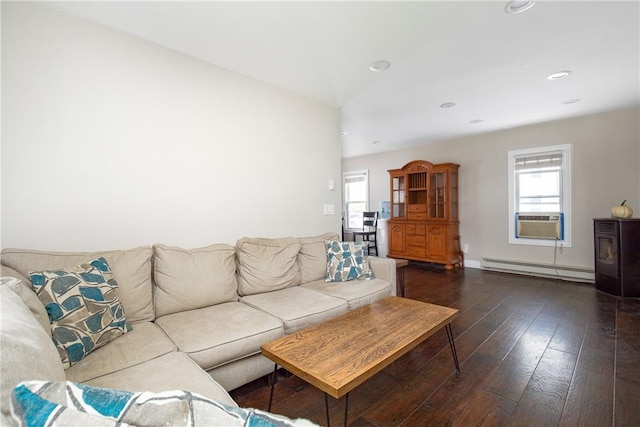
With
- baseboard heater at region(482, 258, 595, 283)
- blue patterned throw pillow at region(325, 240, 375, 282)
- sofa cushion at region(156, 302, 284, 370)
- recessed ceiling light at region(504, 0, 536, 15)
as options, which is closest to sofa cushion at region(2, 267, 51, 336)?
sofa cushion at region(156, 302, 284, 370)

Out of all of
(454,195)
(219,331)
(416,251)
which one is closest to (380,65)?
(219,331)

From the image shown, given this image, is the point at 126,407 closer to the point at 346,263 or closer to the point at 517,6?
the point at 346,263

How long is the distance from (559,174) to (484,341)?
344 cm

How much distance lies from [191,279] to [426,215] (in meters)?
4.44

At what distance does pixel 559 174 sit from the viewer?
4379 millimetres

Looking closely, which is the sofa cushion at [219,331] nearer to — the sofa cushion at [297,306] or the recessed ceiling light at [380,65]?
the sofa cushion at [297,306]

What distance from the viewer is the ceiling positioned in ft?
6.29

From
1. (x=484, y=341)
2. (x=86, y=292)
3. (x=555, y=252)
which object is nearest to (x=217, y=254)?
(x=86, y=292)

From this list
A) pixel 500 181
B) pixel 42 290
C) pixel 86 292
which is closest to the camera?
pixel 42 290

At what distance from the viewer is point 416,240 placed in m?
5.48

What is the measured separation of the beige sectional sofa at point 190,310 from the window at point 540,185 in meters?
3.28

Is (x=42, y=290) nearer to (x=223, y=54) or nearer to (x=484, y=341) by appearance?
(x=223, y=54)

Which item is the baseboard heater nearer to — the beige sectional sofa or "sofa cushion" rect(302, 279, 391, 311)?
the beige sectional sofa

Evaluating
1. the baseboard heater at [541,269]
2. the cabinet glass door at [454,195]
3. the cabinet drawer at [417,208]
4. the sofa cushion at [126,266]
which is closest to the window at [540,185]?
the baseboard heater at [541,269]
